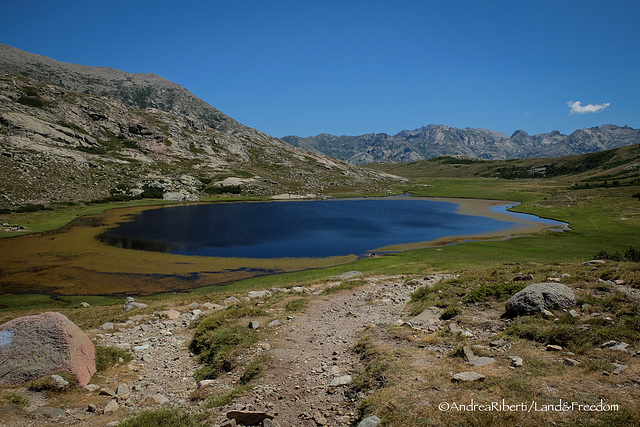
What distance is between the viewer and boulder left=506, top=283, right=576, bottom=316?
588 inches

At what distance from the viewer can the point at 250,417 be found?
9562 mm

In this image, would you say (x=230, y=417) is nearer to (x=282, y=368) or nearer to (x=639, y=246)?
(x=282, y=368)

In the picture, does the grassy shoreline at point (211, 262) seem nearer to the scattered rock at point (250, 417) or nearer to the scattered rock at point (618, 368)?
the scattered rock at point (250, 417)

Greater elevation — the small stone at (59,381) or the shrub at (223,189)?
the shrub at (223,189)

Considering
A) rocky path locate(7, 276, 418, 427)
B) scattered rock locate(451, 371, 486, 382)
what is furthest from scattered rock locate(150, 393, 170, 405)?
scattered rock locate(451, 371, 486, 382)

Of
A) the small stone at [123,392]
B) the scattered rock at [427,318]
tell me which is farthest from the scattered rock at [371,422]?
the small stone at [123,392]

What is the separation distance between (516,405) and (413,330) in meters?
7.56

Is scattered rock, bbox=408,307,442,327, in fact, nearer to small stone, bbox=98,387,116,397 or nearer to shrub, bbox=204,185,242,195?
small stone, bbox=98,387,116,397

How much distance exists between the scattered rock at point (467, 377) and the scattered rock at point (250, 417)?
6.12 meters

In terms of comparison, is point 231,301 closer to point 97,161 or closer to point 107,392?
point 107,392

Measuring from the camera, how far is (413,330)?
1578cm

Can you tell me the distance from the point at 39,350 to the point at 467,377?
54.4 feet

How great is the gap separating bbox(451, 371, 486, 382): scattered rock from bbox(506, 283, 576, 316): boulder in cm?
709

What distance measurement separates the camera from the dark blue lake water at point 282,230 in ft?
183
